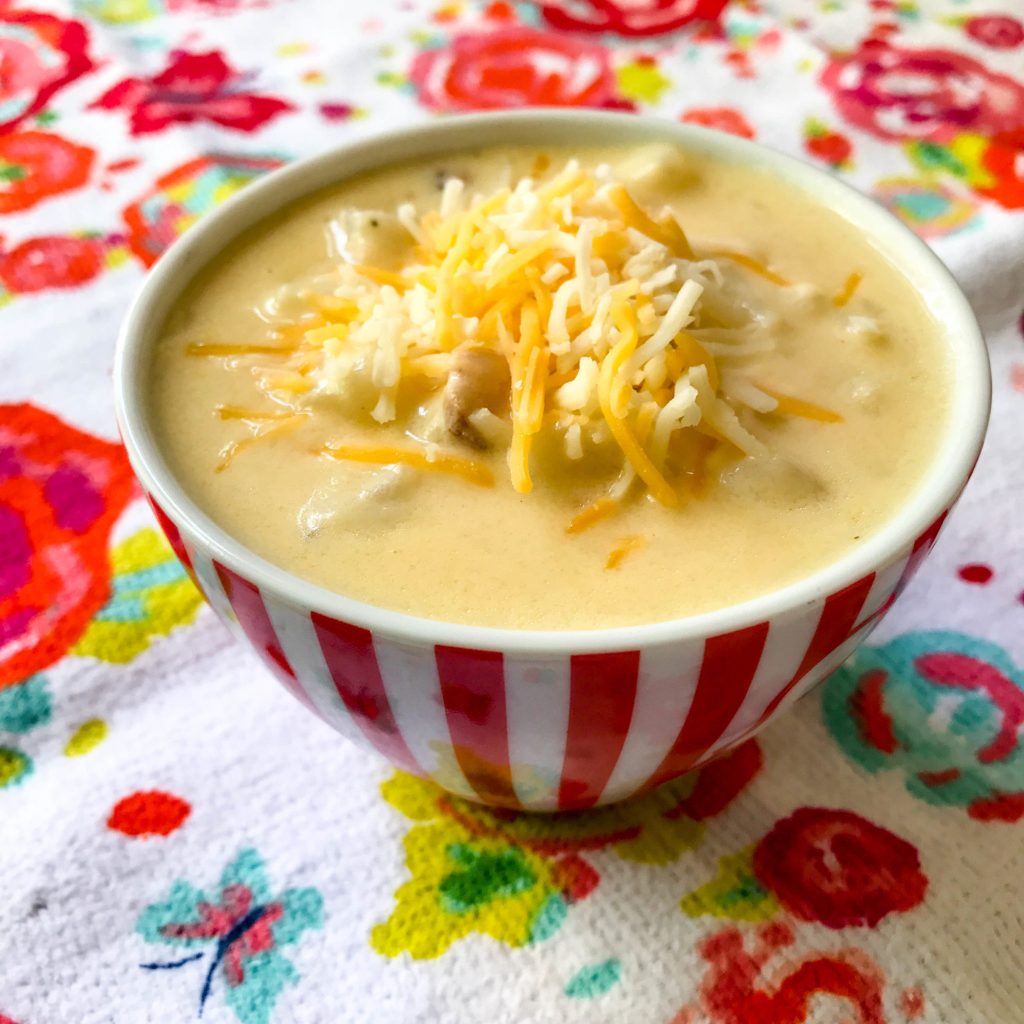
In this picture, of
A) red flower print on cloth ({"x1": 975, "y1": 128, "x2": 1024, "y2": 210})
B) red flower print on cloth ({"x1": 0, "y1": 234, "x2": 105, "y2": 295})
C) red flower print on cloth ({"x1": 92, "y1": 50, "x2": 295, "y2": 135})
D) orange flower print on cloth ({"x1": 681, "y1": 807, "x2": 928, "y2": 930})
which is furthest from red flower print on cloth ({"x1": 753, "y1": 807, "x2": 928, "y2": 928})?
red flower print on cloth ({"x1": 92, "y1": 50, "x2": 295, "y2": 135})

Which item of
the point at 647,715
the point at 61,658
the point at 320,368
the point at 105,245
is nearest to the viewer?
the point at 647,715

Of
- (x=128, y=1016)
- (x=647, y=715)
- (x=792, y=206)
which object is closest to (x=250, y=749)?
(x=128, y=1016)

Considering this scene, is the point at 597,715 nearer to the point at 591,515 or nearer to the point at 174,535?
the point at 591,515

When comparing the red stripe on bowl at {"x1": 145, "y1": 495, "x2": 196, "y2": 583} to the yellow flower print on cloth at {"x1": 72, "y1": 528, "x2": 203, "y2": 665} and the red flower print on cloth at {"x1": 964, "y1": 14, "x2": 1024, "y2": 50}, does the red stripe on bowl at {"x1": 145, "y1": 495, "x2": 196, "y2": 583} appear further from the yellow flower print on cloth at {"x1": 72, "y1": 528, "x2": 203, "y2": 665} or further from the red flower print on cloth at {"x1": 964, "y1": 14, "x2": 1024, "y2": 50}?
the red flower print on cloth at {"x1": 964, "y1": 14, "x2": 1024, "y2": 50}

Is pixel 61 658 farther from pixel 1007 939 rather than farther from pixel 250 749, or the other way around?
pixel 1007 939

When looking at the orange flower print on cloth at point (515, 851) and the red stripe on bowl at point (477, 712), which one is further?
the orange flower print on cloth at point (515, 851)

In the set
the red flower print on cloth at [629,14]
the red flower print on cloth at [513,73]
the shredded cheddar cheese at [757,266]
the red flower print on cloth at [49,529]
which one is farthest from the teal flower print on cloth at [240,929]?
the red flower print on cloth at [629,14]

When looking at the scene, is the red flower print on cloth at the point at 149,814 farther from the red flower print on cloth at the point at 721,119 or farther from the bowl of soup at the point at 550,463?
the red flower print on cloth at the point at 721,119

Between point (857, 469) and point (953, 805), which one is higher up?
point (857, 469)
